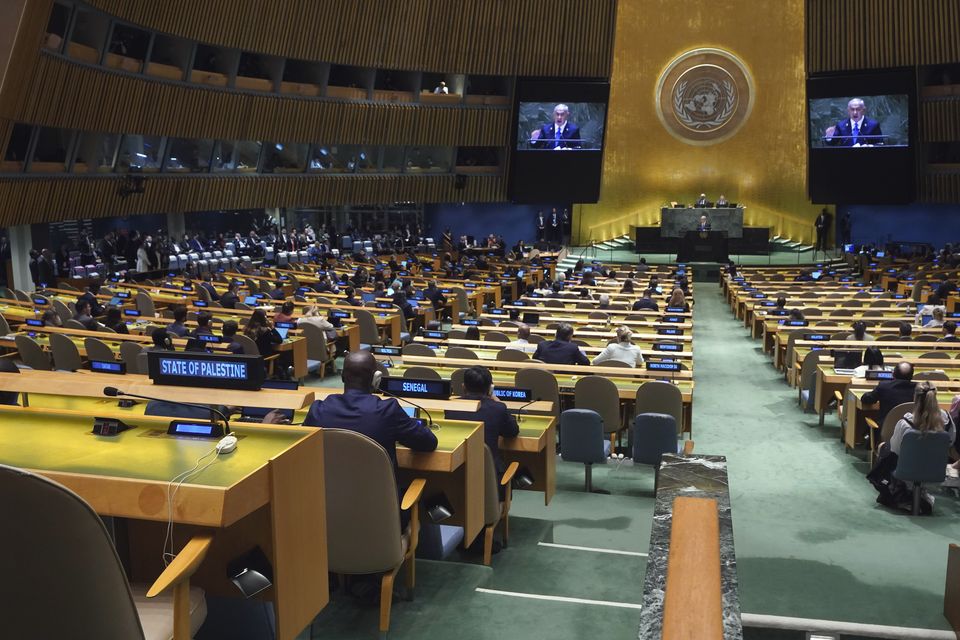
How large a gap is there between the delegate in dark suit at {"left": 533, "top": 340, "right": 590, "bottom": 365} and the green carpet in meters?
1.49

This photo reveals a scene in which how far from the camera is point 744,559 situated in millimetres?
5395

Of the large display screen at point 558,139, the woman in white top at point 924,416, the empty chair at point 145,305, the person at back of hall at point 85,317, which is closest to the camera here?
the woman in white top at point 924,416

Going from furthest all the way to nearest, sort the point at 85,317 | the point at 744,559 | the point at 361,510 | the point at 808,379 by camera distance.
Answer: the point at 85,317, the point at 808,379, the point at 744,559, the point at 361,510

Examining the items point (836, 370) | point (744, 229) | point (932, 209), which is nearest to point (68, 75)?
point (836, 370)

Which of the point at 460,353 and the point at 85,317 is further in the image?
the point at 85,317

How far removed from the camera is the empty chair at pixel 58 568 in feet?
5.46

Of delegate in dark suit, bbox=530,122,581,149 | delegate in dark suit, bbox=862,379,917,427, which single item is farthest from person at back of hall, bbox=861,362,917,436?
delegate in dark suit, bbox=530,122,581,149

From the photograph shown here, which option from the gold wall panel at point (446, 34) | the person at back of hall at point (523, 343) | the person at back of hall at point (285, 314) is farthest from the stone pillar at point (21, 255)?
the person at back of hall at point (523, 343)

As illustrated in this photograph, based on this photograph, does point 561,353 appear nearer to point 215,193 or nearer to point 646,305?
point 646,305

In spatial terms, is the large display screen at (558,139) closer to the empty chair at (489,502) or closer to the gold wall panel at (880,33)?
the gold wall panel at (880,33)

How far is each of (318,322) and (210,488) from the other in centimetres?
978

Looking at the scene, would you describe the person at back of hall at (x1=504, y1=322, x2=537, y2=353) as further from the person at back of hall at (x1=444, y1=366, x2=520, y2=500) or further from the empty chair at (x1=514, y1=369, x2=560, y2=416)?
the person at back of hall at (x1=444, y1=366, x2=520, y2=500)

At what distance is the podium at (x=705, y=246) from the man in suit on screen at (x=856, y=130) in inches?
165

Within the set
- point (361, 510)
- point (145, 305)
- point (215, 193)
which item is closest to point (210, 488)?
point (361, 510)
